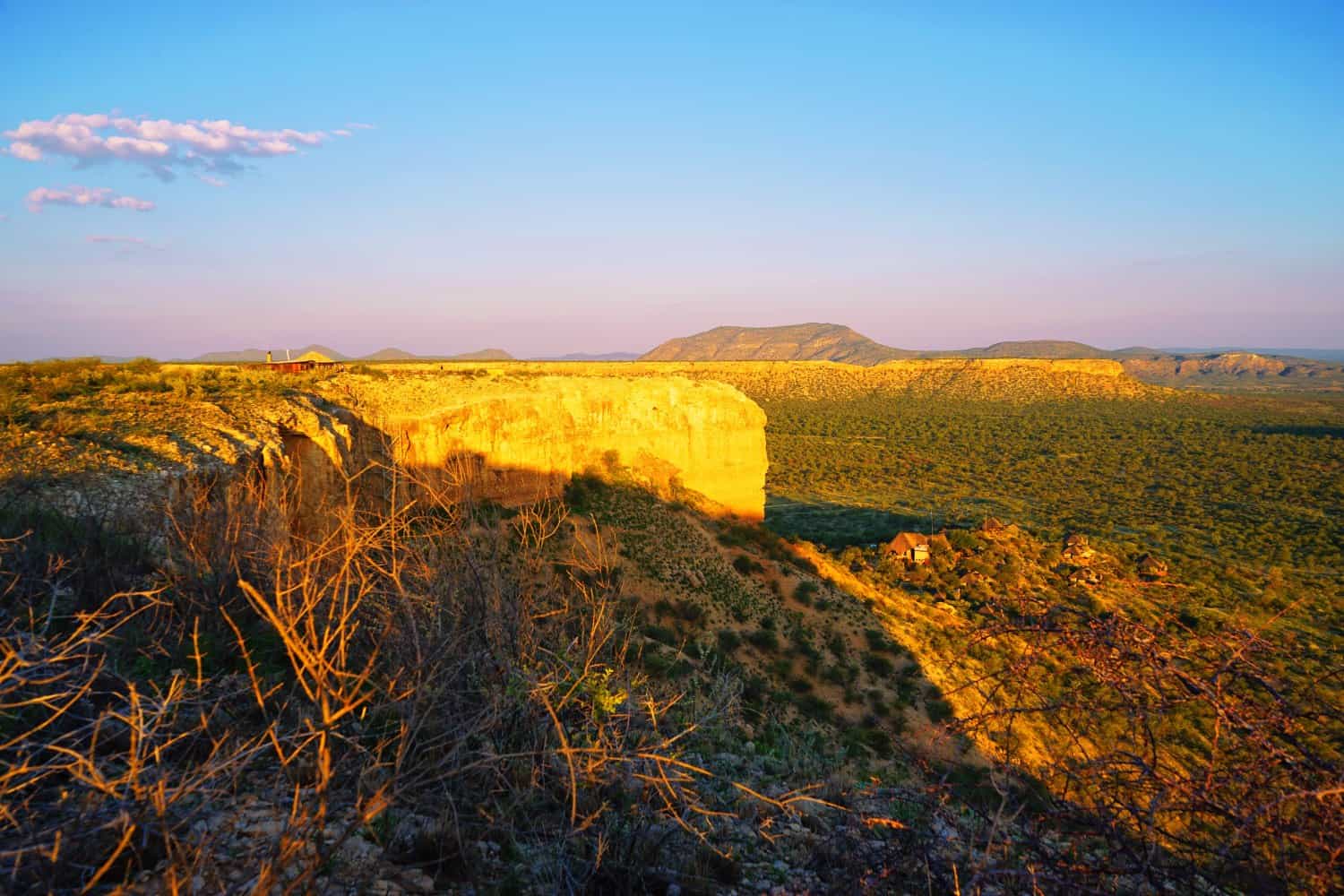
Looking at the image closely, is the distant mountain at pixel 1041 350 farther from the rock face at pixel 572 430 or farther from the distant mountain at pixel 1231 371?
the rock face at pixel 572 430

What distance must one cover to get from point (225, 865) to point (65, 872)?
677 millimetres

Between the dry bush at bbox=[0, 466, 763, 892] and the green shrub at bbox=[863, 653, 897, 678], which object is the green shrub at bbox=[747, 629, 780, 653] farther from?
the dry bush at bbox=[0, 466, 763, 892]

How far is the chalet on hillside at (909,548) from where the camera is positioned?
98.9ft

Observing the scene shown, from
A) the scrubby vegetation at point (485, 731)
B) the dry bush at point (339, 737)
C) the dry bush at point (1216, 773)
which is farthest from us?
the dry bush at point (339, 737)

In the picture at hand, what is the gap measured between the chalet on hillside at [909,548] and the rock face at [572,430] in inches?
233

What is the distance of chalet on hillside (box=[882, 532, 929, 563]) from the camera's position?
98.9 ft

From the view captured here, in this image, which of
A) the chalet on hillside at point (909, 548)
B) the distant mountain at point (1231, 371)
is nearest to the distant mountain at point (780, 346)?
the distant mountain at point (1231, 371)

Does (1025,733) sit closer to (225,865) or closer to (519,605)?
(519,605)

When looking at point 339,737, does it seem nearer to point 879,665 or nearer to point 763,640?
point 763,640

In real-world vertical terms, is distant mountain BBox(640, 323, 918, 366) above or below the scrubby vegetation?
above

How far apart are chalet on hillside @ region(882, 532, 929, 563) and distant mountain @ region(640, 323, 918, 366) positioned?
5297 inches

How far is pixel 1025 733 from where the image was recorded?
1803 cm

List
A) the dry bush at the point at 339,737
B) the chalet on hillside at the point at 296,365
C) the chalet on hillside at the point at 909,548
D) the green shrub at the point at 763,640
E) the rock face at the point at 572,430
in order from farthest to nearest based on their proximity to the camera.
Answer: the chalet on hillside at the point at 909,548
the chalet on hillside at the point at 296,365
the green shrub at the point at 763,640
the rock face at the point at 572,430
the dry bush at the point at 339,737

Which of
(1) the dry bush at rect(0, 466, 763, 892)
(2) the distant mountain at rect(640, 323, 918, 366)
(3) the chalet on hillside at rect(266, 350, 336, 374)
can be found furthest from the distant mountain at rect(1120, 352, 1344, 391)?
(1) the dry bush at rect(0, 466, 763, 892)
